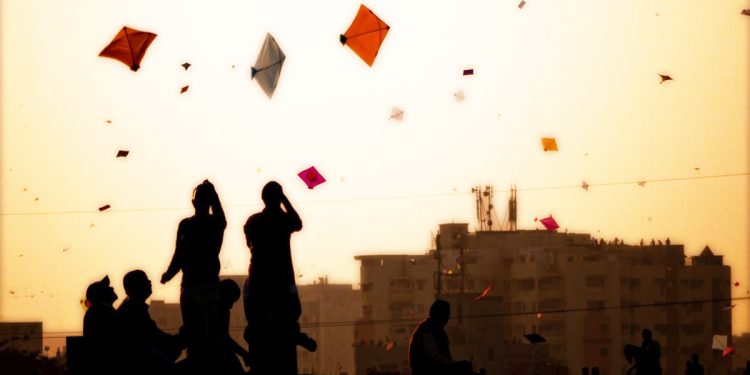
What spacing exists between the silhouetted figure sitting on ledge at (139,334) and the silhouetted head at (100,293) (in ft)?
A: 1.02

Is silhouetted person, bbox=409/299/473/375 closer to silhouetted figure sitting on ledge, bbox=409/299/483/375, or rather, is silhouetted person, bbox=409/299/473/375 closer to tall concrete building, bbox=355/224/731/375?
silhouetted figure sitting on ledge, bbox=409/299/483/375

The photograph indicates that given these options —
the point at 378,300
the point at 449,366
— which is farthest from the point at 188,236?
the point at 378,300

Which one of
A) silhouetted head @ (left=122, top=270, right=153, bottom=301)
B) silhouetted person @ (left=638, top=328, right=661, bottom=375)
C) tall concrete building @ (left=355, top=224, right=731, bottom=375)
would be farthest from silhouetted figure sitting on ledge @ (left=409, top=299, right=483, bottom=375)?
tall concrete building @ (left=355, top=224, right=731, bottom=375)

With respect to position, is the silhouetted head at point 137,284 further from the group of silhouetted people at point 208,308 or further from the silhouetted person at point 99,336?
the silhouetted person at point 99,336

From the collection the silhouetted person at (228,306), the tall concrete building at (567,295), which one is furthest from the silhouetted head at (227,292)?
the tall concrete building at (567,295)

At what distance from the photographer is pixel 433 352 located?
763 inches

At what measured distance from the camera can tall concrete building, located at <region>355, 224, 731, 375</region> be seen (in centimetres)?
15200

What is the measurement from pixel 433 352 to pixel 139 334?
3.03 metres

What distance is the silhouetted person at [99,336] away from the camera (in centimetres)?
1880

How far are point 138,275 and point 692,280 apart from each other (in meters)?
148

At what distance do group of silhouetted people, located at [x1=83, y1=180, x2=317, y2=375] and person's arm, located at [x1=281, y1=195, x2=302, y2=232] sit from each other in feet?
0.04

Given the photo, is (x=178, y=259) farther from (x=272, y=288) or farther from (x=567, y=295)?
(x=567, y=295)

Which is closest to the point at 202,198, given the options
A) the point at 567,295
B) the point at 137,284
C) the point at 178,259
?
the point at 178,259

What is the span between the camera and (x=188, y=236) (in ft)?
63.3
